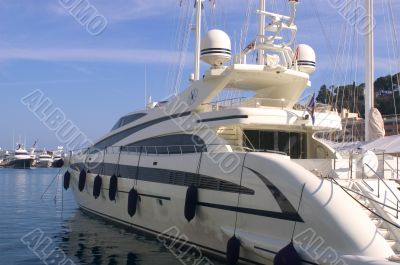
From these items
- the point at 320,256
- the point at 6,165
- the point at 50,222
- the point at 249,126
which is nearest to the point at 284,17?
the point at 249,126

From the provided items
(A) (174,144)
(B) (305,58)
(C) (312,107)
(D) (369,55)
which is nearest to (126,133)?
(A) (174,144)

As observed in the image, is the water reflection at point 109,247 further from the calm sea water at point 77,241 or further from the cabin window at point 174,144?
the cabin window at point 174,144

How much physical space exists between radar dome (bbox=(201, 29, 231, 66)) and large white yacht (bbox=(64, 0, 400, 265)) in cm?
3

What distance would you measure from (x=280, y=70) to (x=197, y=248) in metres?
5.20

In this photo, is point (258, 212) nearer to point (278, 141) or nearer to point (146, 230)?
point (278, 141)

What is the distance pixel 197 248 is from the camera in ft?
40.5

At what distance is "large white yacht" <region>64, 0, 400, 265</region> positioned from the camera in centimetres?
899

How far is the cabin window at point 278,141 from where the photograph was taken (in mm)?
13234

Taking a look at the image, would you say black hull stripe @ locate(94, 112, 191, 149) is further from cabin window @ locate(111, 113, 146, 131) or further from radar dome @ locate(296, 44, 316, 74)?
radar dome @ locate(296, 44, 316, 74)

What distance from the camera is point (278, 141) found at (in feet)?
44.2

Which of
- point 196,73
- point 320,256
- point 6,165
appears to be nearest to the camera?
point 320,256

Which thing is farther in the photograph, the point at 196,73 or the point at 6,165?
the point at 6,165

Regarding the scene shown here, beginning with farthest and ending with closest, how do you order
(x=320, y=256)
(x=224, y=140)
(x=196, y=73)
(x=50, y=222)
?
(x=50, y=222) < (x=196, y=73) < (x=224, y=140) < (x=320, y=256)

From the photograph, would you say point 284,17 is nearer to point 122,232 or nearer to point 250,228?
point 250,228
